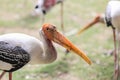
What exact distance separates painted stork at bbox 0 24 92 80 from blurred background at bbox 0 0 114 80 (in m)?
1.03

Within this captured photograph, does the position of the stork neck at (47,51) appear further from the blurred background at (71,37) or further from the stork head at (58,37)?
the blurred background at (71,37)

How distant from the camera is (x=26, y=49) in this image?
4.58 m

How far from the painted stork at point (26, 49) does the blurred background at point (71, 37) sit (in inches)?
40.5

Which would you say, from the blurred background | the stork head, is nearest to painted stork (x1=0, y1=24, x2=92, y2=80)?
the stork head

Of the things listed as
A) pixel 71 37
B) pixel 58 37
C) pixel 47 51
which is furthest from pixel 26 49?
pixel 71 37

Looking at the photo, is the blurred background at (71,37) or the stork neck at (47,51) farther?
the blurred background at (71,37)

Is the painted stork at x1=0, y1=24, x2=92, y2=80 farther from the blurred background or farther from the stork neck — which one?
the blurred background

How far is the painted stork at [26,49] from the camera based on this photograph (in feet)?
14.8

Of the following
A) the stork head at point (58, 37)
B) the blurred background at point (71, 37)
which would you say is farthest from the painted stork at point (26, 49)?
the blurred background at point (71, 37)

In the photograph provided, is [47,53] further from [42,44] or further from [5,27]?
[5,27]

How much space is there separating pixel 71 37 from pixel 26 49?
2825 millimetres

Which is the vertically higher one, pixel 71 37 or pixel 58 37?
pixel 58 37

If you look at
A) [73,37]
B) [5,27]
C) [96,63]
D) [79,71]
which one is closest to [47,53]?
[79,71]

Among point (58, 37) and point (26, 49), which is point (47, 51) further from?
point (26, 49)
